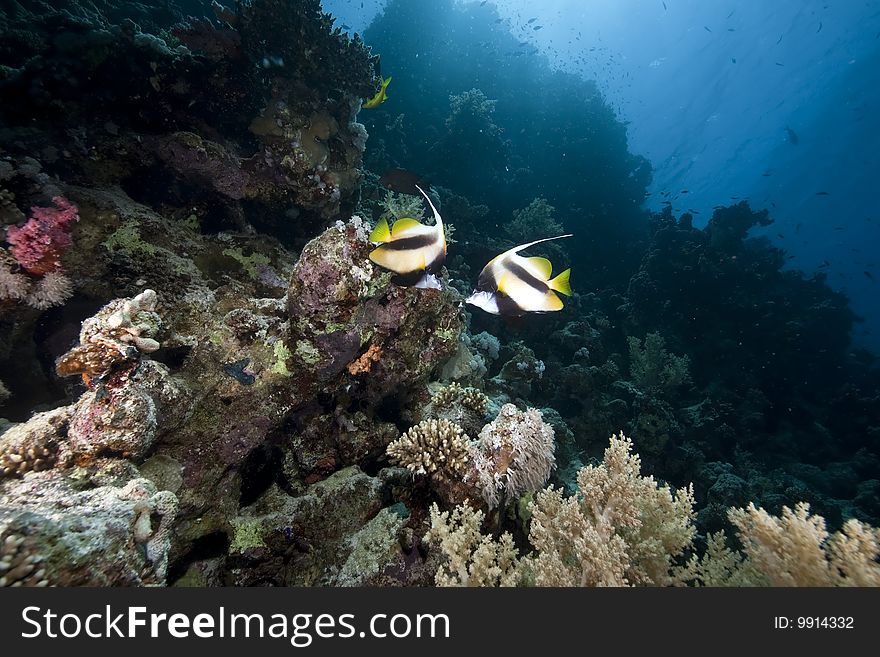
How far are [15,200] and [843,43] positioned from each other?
178 ft

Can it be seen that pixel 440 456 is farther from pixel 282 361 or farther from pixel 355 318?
pixel 282 361

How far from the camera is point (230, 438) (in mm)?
3279

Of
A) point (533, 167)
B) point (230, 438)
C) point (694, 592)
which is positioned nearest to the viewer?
point (694, 592)

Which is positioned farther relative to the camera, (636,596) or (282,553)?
(282,553)

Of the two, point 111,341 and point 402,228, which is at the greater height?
point 402,228

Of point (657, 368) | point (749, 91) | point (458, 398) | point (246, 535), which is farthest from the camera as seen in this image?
point (749, 91)

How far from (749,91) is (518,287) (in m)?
58.7

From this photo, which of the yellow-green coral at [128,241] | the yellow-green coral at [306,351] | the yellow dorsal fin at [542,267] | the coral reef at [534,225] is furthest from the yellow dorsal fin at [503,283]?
the coral reef at [534,225]

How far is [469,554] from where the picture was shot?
2783 millimetres

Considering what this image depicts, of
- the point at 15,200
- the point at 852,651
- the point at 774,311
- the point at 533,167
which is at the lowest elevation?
the point at 852,651

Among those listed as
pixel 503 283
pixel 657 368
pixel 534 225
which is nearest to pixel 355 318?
pixel 503 283

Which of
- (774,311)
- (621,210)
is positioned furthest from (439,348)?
(621,210)

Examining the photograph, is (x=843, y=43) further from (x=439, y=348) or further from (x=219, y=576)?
(x=219, y=576)

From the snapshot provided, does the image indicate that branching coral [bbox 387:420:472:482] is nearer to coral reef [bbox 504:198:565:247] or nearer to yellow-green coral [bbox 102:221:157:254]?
yellow-green coral [bbox 102:221:157:254]
